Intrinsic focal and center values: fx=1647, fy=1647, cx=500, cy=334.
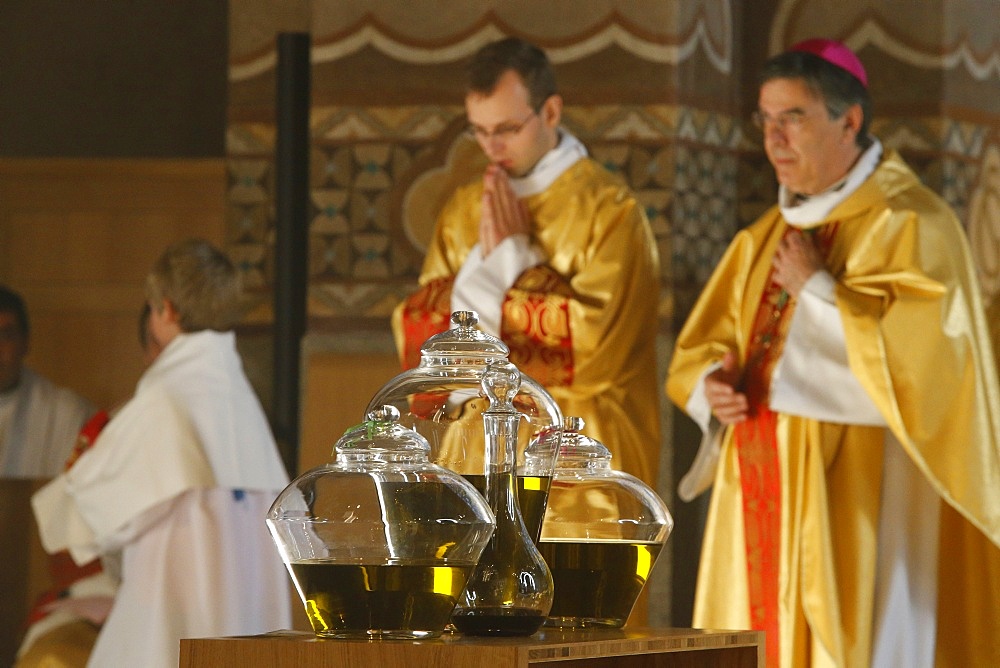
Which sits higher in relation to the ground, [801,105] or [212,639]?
[801,105]

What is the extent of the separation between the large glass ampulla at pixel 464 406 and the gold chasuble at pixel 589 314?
9.19ft

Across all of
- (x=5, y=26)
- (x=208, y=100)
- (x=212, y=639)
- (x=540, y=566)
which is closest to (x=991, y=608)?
(x=540, y=566)

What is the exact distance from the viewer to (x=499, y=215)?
546 centimetres

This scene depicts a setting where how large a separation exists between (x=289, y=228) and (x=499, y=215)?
1853 mm

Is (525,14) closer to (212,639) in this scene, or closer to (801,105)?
(801,105)

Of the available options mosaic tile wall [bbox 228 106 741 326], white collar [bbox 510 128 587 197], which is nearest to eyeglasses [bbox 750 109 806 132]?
white collar [bbox 510 128 587 197]

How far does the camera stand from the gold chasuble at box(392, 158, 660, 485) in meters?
5.26

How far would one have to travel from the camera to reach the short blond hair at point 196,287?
5.35 m

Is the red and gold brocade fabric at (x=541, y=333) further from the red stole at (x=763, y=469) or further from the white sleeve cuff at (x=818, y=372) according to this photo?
the white sleeve cuff at (x=818, y=372)

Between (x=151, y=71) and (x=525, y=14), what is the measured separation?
2.06 metres

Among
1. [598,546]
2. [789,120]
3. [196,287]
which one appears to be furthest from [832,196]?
[598,546]

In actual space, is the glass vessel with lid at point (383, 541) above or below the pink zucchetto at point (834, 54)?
below

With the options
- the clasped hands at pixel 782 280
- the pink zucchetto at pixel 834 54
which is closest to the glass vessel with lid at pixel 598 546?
the clasped hands at pixel 782 280

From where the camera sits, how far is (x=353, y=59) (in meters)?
6.68
